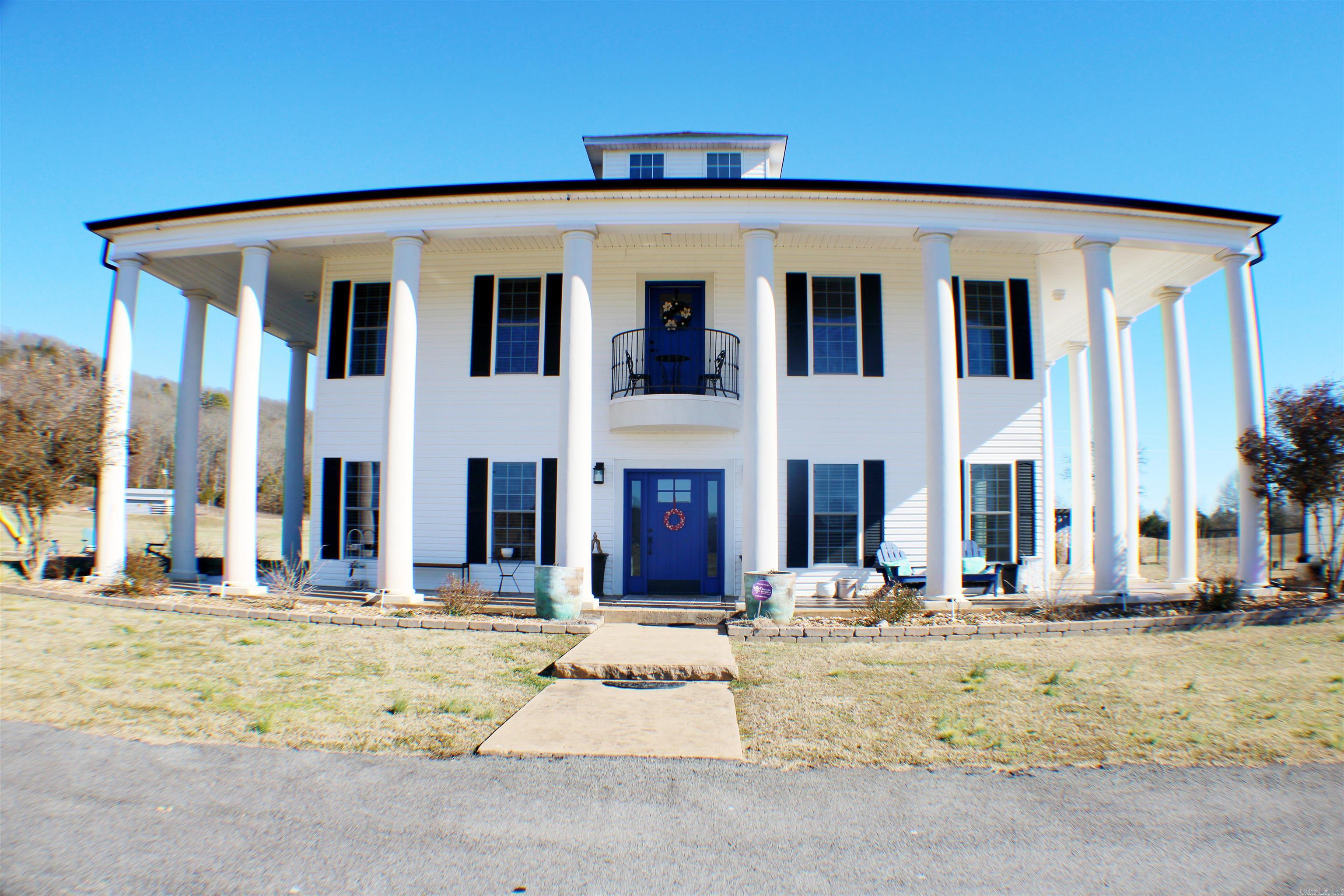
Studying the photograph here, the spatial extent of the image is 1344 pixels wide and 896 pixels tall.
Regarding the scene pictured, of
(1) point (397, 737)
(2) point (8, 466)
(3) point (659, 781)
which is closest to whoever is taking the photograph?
(3) point (659, 781)

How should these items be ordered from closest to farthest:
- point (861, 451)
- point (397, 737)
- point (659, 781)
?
point (659, 781), point (397, 737), point (861, 451)

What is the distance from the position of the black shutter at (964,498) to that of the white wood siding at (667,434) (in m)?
0.26

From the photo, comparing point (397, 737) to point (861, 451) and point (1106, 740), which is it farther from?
point (861, 451)

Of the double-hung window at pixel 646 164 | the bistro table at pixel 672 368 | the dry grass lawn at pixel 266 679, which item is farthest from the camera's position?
the double-hung window at pixel 646 164

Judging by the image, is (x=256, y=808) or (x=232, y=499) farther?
(x=232, y=499)

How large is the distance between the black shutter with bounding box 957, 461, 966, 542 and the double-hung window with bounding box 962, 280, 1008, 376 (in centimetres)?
180

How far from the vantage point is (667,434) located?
12977 millimetres

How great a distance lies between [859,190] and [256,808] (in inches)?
417

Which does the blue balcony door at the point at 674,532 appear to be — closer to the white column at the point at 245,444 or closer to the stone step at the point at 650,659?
the stone step at the point at 650,659

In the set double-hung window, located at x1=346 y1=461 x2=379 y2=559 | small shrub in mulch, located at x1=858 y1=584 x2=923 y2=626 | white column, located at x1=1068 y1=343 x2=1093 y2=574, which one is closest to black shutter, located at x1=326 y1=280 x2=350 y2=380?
double-hung window, located at x1=346 y1=461 x2=379 y2=559

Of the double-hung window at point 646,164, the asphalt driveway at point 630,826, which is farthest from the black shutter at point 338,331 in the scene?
the asphalt driveway at point 630,826

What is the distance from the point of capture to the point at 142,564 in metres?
11.5

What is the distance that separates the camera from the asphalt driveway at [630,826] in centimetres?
338

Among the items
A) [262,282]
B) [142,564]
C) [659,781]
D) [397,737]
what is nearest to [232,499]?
[142,564]
